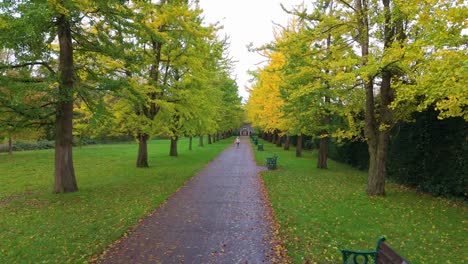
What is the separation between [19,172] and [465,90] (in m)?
19.2

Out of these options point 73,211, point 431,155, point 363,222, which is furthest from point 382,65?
point 73,211

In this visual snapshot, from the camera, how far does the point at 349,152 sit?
19438 millimetres

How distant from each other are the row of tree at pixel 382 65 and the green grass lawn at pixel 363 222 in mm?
1353

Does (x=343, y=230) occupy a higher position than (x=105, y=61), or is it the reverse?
(x=105, y=61)

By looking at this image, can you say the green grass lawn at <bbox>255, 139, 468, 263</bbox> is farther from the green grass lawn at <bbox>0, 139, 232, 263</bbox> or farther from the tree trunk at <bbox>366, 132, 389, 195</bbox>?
the green grass lawn at <bbox>0, 139, 232, 263</bbox>

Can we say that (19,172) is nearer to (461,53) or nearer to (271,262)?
(271,262)

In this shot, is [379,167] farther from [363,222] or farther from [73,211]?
[73,211]

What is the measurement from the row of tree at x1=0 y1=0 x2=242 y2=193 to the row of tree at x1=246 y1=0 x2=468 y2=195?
16.4 ft

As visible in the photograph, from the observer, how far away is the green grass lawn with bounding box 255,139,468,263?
18.7ft

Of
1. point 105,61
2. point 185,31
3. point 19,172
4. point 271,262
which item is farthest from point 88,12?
point 19,172

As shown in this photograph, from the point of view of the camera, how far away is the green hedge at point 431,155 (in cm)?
959

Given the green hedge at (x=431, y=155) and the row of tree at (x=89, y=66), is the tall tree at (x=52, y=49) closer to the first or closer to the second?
the row of tree at (x=89, y=66)

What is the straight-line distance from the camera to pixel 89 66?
11.7 meters

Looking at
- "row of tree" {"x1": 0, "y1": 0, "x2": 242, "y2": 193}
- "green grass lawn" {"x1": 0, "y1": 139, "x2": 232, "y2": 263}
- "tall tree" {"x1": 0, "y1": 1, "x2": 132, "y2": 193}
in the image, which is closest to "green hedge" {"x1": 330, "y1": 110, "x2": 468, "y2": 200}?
"green grass lawn" {"x1": 0, "y1": 139, "x2": 232, "y2": 263}
